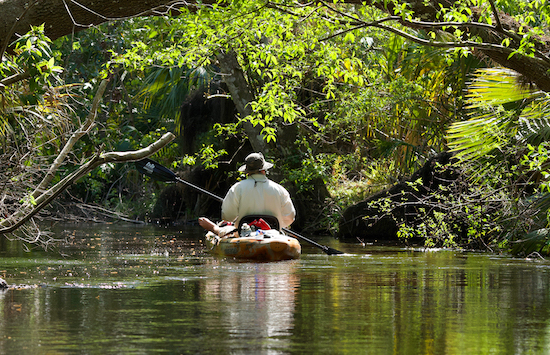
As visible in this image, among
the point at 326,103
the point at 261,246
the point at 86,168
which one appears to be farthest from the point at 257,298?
the point at 326,103

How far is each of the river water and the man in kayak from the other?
1.18 meters

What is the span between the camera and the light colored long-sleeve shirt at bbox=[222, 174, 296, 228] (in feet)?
42.2

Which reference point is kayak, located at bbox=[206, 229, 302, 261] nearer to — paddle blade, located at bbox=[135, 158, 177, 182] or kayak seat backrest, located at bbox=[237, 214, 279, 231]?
kayak seat backrest, located at bbox=[237, 214, 279, 231]

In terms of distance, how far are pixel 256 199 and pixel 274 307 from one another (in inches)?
248

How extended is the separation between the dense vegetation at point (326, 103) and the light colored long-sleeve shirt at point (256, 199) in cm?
172

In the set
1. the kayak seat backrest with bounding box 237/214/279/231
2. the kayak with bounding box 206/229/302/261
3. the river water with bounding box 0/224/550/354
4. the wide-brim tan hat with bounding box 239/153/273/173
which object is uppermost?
the wide-brim tan hat with bounding box 239/153/273/173

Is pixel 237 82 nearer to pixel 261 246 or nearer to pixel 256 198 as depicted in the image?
pixel 256 198

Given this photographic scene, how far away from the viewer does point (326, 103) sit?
2300 centimetres

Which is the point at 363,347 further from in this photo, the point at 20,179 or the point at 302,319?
the point at 20,179

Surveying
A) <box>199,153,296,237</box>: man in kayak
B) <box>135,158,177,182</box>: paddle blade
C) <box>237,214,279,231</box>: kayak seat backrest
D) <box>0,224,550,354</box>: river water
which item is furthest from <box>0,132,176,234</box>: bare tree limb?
<box>135,158,177,182</box>: paddle blade

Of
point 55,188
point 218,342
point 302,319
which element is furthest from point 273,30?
point 218,342

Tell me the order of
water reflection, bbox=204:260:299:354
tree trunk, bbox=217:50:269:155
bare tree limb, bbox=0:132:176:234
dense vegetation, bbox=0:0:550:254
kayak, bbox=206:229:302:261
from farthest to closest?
tree trunk, bbox=217:50:269:155, kayak, bbox=206:229:302:261, dense vegetation, bbox=0:0:550:254, bare tree limb, bbox=0:132:176:234, water reflection, bbox=204:260:299:354

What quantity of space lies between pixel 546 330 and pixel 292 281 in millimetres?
3821

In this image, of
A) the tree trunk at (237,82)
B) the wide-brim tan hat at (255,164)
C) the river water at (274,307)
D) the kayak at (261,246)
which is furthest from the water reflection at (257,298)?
the tree trunk at (237,82)
